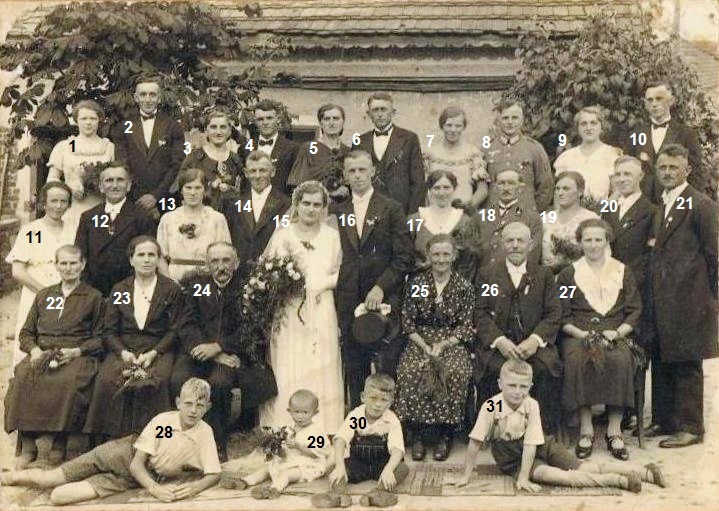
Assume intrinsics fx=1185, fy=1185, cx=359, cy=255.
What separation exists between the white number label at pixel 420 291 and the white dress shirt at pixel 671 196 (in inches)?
56.4

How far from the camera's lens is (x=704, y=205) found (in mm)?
6703

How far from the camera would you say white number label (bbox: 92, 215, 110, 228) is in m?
6.89

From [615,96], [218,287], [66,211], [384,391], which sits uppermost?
[615,96]

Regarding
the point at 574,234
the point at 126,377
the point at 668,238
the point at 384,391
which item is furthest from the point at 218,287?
the point at 668,238

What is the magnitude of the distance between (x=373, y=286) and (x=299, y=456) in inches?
40.7

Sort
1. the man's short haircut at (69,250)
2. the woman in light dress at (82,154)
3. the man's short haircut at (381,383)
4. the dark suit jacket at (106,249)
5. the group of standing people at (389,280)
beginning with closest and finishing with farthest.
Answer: the man's short haircut at (381,383) < the group of standing people at (389,280) < the man's short haircut at (69,250) < the dark suit jacket at (106,249) < the woman in light dress at (82,154)

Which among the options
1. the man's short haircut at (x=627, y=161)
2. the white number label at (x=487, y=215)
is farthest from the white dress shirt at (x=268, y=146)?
the man's short haircut at (x=627, y=161)

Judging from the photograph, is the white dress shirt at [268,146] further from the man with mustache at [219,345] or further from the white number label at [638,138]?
the white number label at [638,138]

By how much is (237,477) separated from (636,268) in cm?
253

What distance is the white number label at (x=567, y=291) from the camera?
6.59 meters

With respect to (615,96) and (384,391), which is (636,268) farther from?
(384,391)

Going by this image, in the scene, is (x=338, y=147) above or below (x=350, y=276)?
above

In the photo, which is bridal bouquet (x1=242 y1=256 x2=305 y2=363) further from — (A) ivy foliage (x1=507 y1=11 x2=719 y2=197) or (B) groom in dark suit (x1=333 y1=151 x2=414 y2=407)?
(A) ivy foliage (x1=507 y1=11 x2=719 y2=197)

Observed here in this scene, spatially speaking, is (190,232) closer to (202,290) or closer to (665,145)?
(202,290)
